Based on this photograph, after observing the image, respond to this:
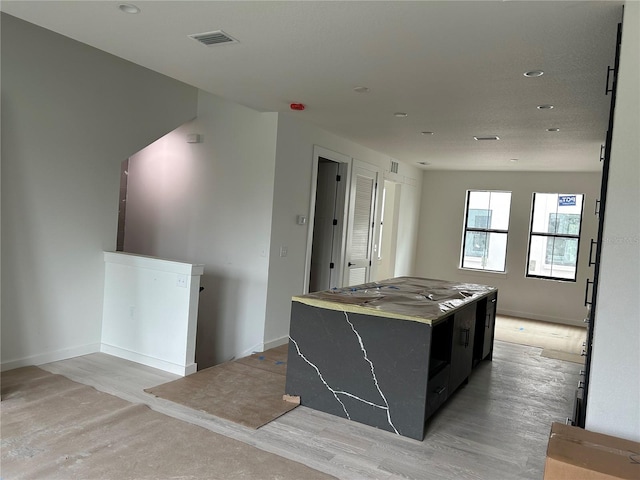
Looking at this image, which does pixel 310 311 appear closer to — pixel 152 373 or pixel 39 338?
pixel 152 373

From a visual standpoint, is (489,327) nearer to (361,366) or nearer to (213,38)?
(361,366)

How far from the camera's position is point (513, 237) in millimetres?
8062

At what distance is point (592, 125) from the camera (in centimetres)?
444

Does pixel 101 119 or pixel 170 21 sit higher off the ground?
pixel 170 21

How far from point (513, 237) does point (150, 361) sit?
6.37m

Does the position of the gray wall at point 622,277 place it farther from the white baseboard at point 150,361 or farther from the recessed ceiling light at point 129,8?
the white baseboard at point 150,361

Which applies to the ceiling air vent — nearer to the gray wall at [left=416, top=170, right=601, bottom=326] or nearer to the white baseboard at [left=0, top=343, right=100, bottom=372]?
the white baseboard at [left=0, top=343, right=100, bottom=372]

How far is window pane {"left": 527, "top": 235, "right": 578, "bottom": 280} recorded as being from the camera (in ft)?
25.2

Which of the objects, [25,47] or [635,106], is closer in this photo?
[635,106]

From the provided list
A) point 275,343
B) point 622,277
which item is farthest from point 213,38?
point 275,343

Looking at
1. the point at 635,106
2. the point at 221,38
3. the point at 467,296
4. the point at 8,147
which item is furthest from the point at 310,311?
the point at 8,147

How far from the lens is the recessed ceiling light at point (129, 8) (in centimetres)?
254

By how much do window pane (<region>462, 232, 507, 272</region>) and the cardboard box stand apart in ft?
20.9

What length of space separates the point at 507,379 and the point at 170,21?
13.8ft
